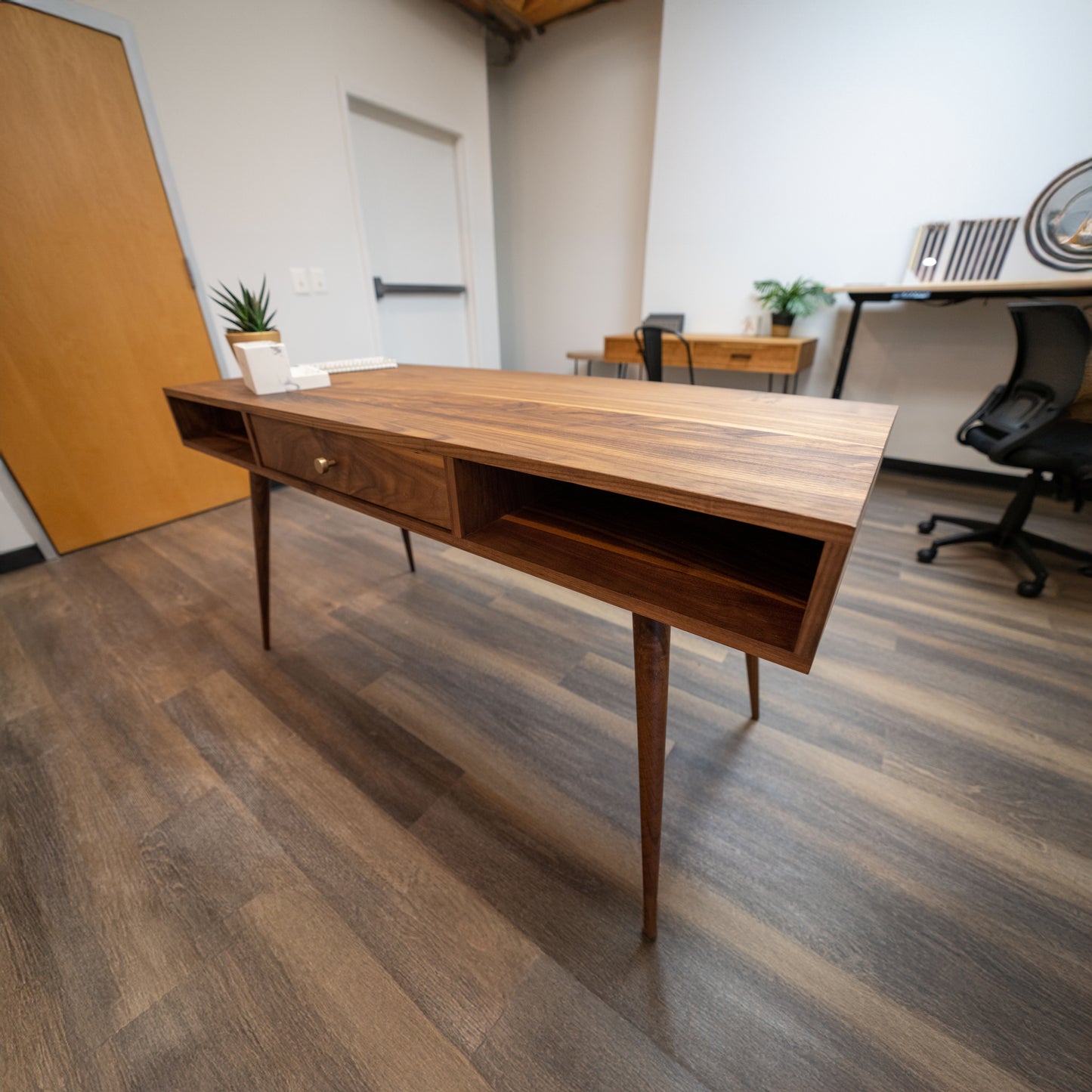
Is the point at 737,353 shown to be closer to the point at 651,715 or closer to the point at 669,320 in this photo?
the point at 669,320

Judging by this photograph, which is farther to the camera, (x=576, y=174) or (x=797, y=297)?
(x=576, y=174)

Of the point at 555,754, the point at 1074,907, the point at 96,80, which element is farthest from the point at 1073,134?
the point at 96,80

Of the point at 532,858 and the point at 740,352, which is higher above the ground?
the point at 740,352

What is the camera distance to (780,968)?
2.22 feet

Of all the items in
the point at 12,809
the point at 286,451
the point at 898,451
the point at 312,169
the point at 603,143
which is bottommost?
the point at 12,809

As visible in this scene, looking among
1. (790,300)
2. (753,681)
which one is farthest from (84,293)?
(790,300)

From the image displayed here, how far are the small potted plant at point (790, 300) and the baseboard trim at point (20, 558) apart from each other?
3.64 meters

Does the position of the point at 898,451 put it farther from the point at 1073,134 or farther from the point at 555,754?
the point at 555,754

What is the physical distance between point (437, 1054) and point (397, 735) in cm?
56

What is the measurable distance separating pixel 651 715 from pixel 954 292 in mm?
2552

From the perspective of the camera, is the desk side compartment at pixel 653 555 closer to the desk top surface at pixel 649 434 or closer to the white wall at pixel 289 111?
the desk top surface at pixel 649 434

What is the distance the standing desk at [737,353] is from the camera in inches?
95.8

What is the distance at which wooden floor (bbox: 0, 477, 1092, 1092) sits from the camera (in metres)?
0.61

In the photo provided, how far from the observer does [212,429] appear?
1261 millimetres
